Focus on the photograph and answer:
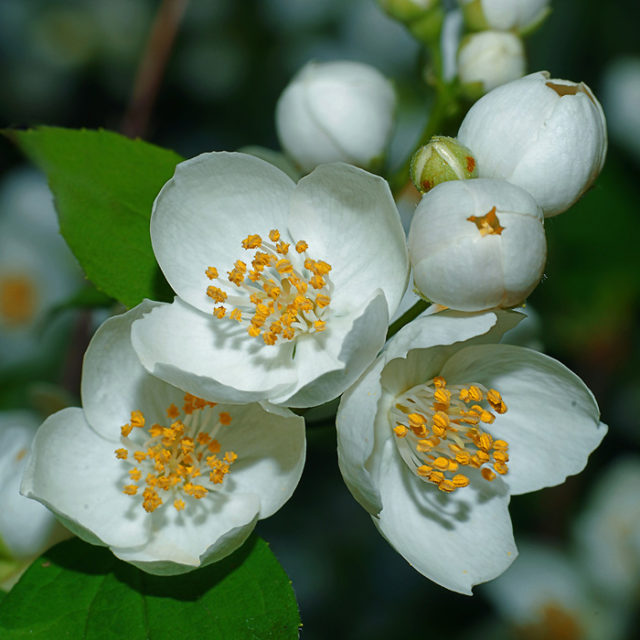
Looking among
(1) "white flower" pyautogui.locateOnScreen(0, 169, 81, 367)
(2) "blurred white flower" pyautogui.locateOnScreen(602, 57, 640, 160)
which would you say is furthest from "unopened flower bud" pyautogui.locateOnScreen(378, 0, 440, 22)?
(1) "white flower" pyautogui.locateOnScreen(0, 169, 81, 367)

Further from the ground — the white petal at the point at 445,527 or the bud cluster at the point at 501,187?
the bud cluster at the point at 501,187

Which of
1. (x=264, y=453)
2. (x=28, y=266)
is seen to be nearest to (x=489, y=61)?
(x=264, y=453)

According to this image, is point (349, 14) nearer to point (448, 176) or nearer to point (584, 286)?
point (584, 286)

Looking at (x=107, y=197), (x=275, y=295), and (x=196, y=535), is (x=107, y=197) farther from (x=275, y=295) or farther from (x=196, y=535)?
(x=196, y=535)

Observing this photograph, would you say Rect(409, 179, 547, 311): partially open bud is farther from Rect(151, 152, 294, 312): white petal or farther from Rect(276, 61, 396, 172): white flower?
Rect(276, 61, 396, 172): white flower

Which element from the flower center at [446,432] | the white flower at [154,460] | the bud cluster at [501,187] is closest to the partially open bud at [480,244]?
the bud cluster at [501,187]

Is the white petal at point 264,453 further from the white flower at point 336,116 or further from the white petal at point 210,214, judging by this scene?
the white flower at point 336,116
